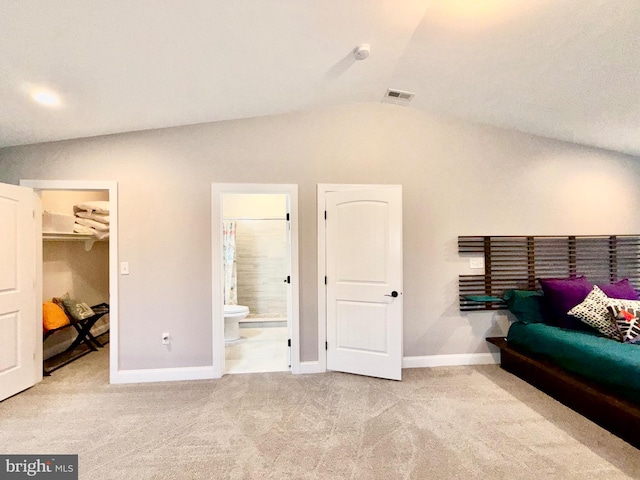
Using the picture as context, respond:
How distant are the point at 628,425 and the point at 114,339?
13.9 ft

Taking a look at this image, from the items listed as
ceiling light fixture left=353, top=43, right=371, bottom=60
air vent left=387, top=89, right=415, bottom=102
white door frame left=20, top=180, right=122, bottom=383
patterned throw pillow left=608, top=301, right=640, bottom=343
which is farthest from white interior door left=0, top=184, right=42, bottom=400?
patterned throw pillow left=608, top=301, right=640, bottom=343

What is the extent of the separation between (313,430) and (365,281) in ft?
4.62

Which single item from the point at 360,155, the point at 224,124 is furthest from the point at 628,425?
the point at 224,124

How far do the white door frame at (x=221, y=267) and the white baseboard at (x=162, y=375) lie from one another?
0.11 metres

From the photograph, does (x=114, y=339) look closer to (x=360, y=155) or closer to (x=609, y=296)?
(x=360, y=155)

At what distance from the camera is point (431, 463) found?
71.6 inches

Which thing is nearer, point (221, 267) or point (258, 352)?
point (221, 267)

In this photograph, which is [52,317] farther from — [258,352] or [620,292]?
[620,292]

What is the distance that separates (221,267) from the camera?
3.08 meters

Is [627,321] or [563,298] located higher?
[563,298]

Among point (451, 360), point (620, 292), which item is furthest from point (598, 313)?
point (451, 360)

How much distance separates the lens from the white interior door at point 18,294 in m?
2.62

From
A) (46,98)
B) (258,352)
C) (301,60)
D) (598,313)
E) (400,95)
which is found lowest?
(258,352)

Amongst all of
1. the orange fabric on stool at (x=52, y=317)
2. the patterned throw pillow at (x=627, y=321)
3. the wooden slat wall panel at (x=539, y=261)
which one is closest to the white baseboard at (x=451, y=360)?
the wooden slat wall panel at (x=539, y=261)
